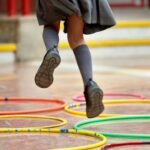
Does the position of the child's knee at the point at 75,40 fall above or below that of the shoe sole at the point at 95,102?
above

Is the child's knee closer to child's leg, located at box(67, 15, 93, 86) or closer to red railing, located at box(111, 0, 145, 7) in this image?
child's leg, located at box(67, 15, 93, 86)

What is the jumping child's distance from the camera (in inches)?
122

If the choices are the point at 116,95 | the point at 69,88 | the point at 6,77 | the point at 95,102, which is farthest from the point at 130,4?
the point at 95,102

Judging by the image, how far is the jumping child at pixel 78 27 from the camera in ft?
10.1

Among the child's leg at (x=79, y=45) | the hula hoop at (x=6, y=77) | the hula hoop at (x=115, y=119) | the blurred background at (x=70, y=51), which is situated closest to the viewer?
the hula hoop at (x=115, y=119)

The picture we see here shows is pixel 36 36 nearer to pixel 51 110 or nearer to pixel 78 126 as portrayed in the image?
pixel 51 110

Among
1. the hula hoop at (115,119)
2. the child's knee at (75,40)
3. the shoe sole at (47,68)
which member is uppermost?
the child's knee at (75,40)

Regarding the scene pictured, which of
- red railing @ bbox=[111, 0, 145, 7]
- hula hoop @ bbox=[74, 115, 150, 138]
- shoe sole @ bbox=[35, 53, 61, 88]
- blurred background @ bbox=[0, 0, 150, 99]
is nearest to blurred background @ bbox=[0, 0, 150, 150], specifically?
blurred background @ bbox=[0, 0, 150, 99]

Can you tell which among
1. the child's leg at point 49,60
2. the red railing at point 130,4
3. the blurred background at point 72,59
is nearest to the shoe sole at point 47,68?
the child's leg at point 49,60

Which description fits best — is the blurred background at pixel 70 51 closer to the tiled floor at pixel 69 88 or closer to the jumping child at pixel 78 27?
the tiled floor at pixel 69 88

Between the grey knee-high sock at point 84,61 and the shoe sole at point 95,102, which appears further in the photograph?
the grey knee-high sock at point 84,61

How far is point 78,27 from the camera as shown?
321 centimetres

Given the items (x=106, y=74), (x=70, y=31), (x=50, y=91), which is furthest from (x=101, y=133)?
(x=106, y=74)

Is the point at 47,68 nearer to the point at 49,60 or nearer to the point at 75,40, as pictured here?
the point at 49,60
